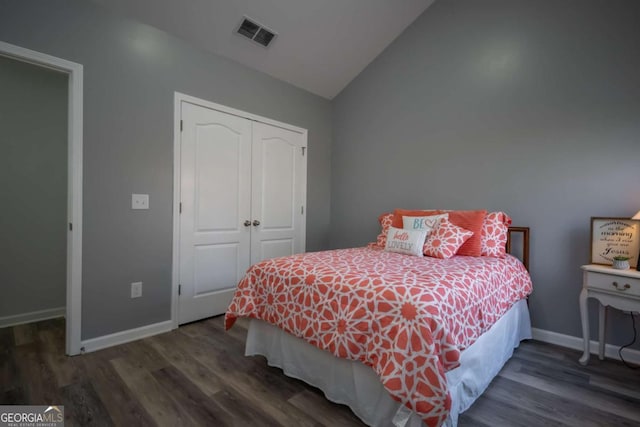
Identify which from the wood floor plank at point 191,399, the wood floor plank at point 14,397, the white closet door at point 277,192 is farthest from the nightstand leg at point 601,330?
the wood floor plank at point 14,397

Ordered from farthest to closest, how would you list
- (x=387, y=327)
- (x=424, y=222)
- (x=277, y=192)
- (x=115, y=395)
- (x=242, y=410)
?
(x=277, y=192) < (x=424, y=222) < (x=115, y=395) < (x=242, y=410) < (x=387, y=327)

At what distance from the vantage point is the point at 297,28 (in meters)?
2.97

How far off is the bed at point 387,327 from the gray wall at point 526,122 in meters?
0.69

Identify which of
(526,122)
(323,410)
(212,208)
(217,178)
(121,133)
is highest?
(526,122)

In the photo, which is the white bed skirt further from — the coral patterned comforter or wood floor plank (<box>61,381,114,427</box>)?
wood floor plank (<box>61,381,114,427</box>)

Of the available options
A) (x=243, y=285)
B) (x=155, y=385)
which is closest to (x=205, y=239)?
(x=243, y=285)

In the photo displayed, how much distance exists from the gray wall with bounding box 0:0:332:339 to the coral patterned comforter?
1.00 m

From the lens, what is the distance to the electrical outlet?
240cm

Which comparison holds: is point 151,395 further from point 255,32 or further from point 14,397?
point 255,32

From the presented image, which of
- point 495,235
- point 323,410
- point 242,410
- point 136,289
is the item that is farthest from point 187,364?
point 495,235

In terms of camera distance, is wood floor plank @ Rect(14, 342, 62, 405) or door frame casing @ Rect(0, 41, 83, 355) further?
door frame casing @ Rect(0, 41, 83, 355)

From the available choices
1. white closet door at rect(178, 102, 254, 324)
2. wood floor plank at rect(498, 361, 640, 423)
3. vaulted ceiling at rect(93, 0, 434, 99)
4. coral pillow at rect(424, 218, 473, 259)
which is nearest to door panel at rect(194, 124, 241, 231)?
white closet door at rect(178, 102, 254, 324)

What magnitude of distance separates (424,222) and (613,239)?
1.25 m

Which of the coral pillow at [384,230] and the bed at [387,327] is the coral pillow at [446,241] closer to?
the bed at [387,327]
